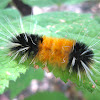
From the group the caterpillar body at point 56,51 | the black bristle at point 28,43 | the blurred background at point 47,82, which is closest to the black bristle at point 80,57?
the caterpillar body at point 56,51

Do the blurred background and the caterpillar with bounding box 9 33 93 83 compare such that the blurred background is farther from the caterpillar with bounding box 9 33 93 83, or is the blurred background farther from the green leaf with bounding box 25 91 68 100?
the caterpillar with bounding box 9 33 93 83

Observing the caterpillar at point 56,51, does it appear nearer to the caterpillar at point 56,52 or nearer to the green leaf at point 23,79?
the caterpillar at point 56,52

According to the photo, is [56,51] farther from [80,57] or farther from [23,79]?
[23,79]

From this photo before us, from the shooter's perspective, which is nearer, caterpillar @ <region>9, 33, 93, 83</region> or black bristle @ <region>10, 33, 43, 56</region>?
caterpillar @ <region>9, 33, 93, 83</region>

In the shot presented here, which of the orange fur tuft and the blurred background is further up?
the orange fur tuft

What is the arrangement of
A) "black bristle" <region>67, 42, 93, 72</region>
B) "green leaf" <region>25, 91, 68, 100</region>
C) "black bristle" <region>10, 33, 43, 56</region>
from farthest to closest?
1. "green leaf" <region>25, 91, 68, 100</region>
2. "black bristle" <region>10, 33, 43, 56</region>
3. "black bristle" <region>67, 42, 93, 72</region>

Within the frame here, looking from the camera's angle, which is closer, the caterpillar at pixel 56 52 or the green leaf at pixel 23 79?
the caterpillar at pixel 56 52

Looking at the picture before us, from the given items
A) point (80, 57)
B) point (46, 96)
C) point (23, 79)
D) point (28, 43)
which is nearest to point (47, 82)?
point (46, 96)

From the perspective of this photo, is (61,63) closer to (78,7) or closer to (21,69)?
(21,69)

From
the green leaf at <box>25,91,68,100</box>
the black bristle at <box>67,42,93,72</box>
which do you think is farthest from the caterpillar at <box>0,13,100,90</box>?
the green leaf at <box>25,91,68,100</box>

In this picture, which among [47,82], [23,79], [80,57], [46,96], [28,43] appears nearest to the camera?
[80,57]

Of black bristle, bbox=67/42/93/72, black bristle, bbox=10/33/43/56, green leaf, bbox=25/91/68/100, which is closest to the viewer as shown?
black bristle, bbox=67/42/93/72
